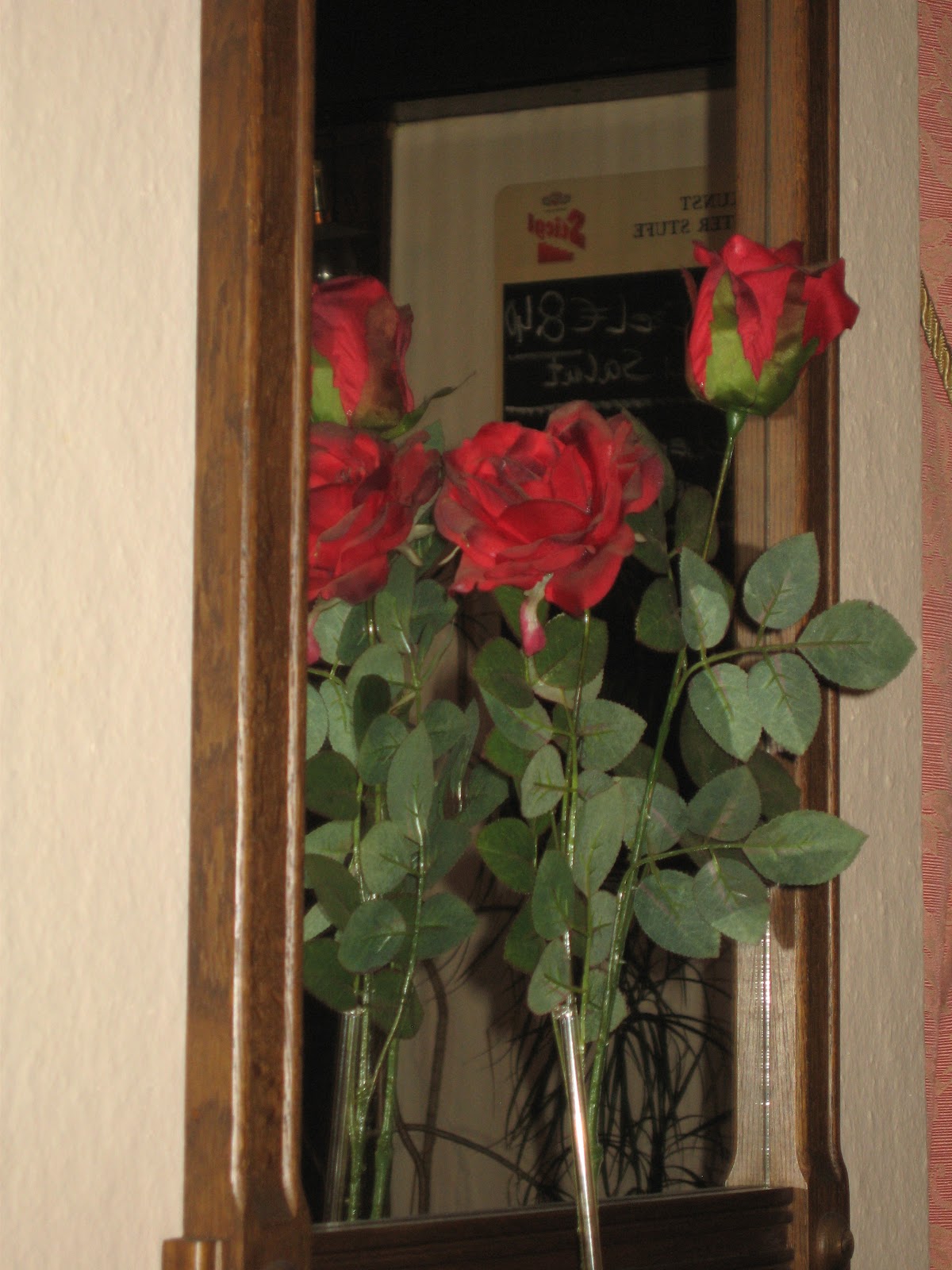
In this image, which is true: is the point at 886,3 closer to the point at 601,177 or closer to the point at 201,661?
the point at 601,177

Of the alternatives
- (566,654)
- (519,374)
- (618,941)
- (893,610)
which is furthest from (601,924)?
(893,610)

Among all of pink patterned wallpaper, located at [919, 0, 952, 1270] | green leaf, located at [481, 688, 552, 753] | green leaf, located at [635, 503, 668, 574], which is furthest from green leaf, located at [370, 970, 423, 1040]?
pink patterned wallpaper, located at [919, 0, 952, 1270]

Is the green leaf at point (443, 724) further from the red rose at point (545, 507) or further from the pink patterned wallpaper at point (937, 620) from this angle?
the pink patterned wallpaper at point (937, 620)

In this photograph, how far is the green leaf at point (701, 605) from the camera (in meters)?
0.62

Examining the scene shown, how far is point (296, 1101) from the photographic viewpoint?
1.62 feet

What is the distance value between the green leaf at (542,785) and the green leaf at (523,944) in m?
0.04

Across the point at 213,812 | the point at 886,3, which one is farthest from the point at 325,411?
the point at 886,3

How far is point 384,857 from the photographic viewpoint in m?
0.55

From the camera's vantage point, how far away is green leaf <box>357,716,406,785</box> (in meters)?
0.55

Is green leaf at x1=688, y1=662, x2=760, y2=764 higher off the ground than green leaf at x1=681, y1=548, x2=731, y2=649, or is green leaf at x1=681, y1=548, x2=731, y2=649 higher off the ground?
green leaf at x1=681, y1=548, x2=731, y2=649

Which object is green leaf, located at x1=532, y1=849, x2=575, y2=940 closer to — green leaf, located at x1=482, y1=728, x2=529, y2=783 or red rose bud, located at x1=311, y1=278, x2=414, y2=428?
green leaf, located at x1=482, y1=728, x2=529, y2=783

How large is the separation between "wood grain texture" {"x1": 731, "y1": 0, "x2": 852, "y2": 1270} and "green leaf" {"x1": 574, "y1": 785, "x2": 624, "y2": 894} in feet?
0.49

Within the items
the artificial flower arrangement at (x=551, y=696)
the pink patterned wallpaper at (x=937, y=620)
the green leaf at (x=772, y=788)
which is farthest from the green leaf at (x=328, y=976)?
the pink patterned wallpaper at (x=937, y=620)

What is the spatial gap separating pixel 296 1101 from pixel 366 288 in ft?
0.98
